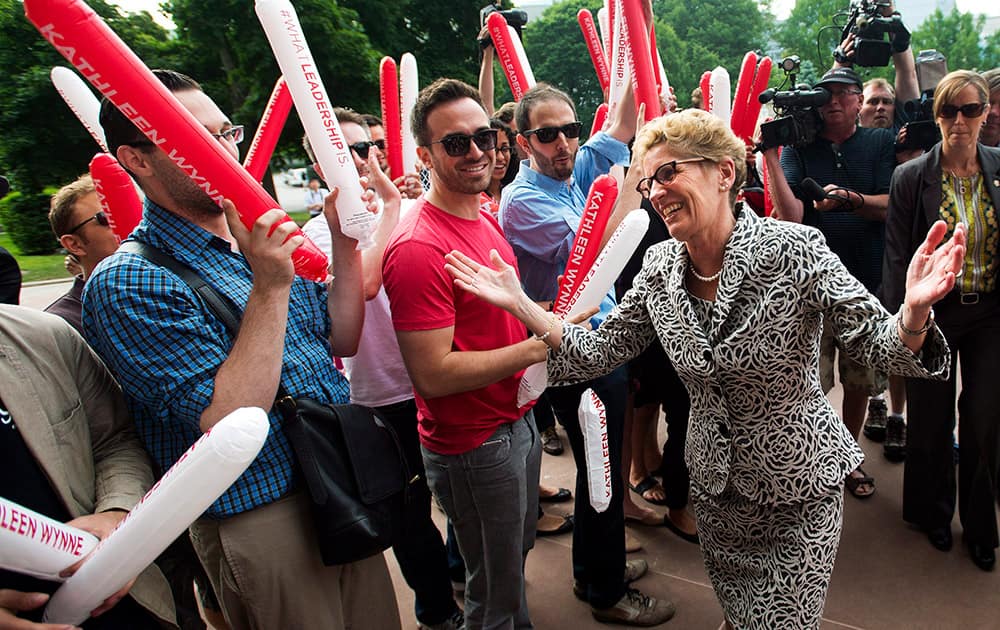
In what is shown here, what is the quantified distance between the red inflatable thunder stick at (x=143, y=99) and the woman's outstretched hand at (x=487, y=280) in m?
0.49

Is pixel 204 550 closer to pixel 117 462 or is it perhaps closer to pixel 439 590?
pixel 117 462

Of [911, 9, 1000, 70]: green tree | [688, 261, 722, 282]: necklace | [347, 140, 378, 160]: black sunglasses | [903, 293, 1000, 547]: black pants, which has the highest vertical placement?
[911, 9, 1000, 70]: green tree

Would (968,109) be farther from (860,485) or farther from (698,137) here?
(860,485)

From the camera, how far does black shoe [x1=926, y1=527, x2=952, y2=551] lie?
310 centimetres

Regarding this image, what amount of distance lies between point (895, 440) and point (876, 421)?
27cm

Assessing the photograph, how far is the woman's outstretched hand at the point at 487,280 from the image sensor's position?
1.87 metres

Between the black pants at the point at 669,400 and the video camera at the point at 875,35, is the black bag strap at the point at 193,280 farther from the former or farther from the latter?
the video camera at the point at 875,35

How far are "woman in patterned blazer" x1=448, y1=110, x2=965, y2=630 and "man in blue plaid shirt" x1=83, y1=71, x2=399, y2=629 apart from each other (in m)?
A: 0.58

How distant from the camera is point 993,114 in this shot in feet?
12.5

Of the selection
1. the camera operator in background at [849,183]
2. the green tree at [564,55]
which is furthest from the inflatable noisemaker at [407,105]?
the green tree at [564,55]

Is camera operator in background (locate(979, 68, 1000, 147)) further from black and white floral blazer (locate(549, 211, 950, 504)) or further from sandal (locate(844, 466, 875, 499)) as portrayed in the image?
black and white floral blazer (locate(549, 211, 950, 504))

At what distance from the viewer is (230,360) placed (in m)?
1.39

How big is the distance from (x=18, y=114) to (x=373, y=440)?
1483 cm

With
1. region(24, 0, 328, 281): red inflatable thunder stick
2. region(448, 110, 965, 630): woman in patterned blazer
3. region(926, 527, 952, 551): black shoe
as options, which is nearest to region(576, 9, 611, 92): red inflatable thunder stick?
region(448, 110, 965, 630): woman in patterned blazer
